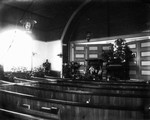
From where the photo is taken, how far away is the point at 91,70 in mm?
7531

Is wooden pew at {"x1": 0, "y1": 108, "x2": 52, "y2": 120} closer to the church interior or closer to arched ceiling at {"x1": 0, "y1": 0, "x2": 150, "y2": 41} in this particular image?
the church interior

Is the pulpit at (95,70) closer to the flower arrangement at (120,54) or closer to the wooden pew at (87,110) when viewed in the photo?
the flower arrangement at (120,54)

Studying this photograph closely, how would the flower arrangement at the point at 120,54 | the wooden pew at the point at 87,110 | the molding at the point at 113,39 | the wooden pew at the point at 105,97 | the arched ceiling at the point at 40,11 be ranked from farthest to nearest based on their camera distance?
the arched ceiling at the point at 40,11 → the molding at the point at 113,39 → the flower arrangement at the point at 120,54 → the wooden pew at the point at 105,97 → the wooden pew at the point at 87,110

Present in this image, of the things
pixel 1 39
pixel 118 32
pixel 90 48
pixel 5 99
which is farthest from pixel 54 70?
pixel 5 99

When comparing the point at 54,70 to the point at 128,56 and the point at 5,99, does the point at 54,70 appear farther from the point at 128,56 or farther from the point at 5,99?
the point at 5,99

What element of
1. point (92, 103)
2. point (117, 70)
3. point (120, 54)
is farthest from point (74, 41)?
point (92, 103)

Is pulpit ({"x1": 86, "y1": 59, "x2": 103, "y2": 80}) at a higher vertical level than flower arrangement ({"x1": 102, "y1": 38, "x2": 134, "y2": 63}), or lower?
lower

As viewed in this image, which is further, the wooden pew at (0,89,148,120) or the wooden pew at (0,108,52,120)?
the wooden pew at (0,108,52,120)

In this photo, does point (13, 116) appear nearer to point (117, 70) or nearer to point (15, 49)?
point (117, 70)

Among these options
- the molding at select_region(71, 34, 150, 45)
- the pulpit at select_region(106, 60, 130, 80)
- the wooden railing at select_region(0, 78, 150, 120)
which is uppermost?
the molding at select_region(71, 34, 150, 45)

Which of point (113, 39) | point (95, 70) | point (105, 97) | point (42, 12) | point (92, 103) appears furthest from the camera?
point (42, 12)

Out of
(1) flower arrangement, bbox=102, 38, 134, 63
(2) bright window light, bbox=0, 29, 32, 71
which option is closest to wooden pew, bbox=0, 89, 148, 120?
(1) flower arrangement, bbox=102, 38, 134, 63

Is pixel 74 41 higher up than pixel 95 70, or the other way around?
pixel 74 41

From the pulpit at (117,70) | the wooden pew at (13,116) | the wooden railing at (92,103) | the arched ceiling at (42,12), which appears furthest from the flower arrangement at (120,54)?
the wooden pew at (13,116)
